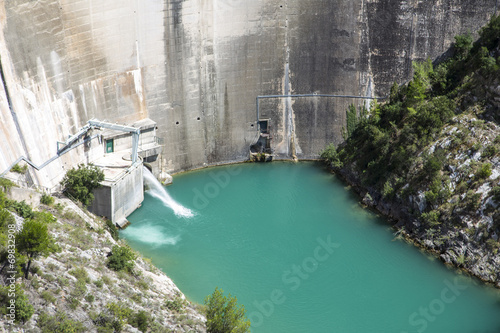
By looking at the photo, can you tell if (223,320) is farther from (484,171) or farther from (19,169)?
(484,171)

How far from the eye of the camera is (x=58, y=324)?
71.7ft

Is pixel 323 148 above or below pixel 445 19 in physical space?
below

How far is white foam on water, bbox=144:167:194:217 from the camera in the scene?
38.0 meters

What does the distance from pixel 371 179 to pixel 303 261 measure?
8578 millimetres

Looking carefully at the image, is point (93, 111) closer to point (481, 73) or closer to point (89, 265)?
point (89, 265)

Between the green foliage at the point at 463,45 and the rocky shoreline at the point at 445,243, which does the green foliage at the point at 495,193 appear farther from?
the green foliage at the point at 463,45

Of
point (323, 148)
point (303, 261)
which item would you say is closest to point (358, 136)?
point (323, 148)

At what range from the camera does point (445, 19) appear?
137 feet

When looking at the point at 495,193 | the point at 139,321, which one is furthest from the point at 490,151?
the point at 139,321

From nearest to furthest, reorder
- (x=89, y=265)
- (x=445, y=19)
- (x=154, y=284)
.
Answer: (x=89, y=265) < (x=154, y=284) < (x=445, y=19)

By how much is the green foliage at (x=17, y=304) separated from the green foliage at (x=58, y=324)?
0.47 metres

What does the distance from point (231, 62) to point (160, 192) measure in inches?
399

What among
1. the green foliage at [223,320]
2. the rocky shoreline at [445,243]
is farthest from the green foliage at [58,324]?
the rocky shoreline at [445,243]

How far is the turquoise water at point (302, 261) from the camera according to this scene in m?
29.8
